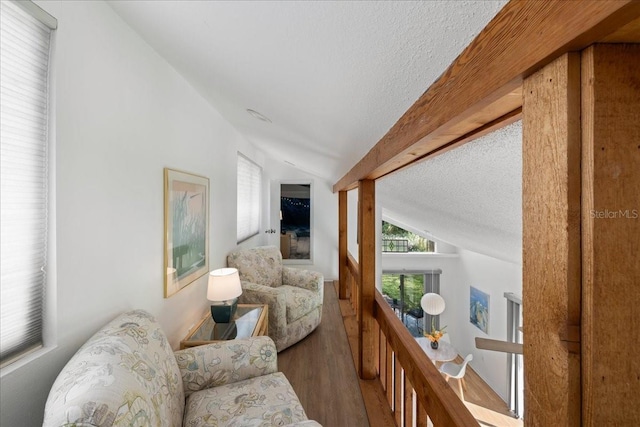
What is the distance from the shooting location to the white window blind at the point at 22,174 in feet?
3.14

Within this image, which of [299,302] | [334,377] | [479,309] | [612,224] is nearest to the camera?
[612,224]

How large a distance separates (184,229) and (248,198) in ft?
7.50

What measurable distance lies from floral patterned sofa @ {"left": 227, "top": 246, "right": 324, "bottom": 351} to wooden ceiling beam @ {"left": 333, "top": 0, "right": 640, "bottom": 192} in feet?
7.49

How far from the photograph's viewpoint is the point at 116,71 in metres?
1.44

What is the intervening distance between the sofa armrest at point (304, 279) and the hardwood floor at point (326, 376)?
0.47 metres

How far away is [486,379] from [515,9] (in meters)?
6.81

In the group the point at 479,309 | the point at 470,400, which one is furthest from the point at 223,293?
the point at 479,309

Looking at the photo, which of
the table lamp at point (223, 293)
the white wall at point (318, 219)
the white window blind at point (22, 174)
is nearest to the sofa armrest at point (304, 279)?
the table lamp at point (223, 293)

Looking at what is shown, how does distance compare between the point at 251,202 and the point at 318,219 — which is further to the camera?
the point at 318,219

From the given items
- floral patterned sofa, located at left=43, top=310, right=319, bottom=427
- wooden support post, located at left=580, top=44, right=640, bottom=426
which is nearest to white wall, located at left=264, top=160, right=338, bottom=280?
floral patterned sofa, located at left=43, top=310, right=319, bottom=427

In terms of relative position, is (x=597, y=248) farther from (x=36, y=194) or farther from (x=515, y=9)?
(x=36, y=194)

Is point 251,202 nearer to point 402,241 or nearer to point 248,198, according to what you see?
point 248,198

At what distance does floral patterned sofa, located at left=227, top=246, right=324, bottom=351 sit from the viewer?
9.16ft

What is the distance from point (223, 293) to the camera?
7.37 feet
